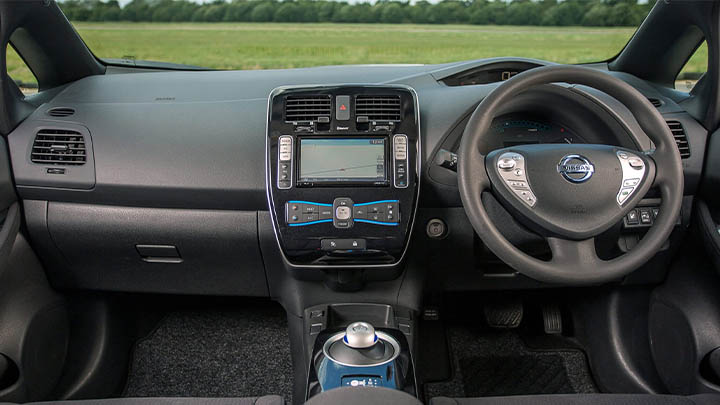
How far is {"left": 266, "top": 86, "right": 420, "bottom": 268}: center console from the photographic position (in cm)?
181

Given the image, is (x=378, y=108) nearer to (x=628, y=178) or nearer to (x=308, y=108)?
(x=308, y=108)

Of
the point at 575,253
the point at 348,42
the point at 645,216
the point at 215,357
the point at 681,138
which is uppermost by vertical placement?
the point at 348,42

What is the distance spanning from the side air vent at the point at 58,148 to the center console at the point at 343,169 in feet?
2.28

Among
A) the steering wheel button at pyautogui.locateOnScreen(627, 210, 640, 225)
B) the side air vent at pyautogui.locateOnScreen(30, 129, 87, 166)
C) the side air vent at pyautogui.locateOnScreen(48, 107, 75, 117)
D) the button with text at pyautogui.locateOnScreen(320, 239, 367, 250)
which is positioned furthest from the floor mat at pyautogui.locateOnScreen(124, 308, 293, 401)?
the steering wheel button at pyautogui.locateOnScreen(627, 210, 640, 225)

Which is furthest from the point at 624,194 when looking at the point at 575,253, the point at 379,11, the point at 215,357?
the point at 215,357

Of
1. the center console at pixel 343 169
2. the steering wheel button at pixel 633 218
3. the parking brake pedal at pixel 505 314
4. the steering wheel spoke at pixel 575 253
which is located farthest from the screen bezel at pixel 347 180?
the parking brake pedal at pixel 505 314

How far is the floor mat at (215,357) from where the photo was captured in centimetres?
236

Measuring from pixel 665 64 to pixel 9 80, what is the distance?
2.40m

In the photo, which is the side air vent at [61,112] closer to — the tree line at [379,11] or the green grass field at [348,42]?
the green grass field at [348,42]

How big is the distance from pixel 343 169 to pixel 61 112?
41.7 inches

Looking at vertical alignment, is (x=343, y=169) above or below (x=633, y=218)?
above

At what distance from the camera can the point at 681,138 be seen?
6.47ft

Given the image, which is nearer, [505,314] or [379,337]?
[379,337]

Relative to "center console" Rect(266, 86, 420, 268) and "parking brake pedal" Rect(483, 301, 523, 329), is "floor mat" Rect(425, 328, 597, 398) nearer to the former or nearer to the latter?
"parking brake pedal" Rect(483, 301, 523, 329)
